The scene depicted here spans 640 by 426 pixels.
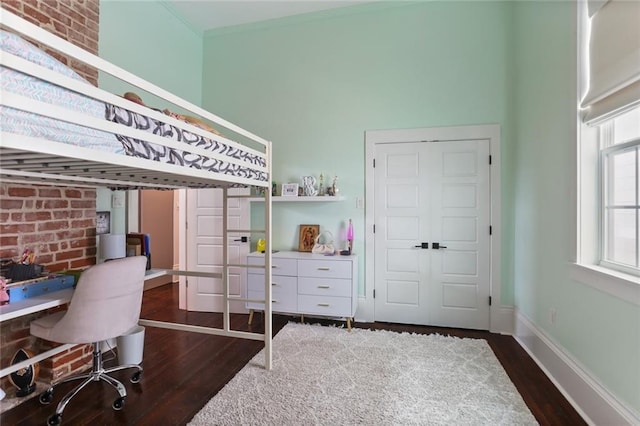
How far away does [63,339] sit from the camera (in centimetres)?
172

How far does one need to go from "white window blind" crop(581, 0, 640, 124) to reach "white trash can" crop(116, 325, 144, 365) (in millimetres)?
3479

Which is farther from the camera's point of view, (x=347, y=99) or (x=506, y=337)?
(x=347, y=99)

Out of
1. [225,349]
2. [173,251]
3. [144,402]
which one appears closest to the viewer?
[144,402]

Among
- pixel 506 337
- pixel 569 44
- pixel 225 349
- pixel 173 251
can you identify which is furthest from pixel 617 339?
pixel 173 251

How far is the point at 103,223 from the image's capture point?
255cm

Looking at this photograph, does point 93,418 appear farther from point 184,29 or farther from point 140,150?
point 184,29

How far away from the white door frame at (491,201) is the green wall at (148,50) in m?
2.32

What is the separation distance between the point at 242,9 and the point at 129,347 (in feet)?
11.9

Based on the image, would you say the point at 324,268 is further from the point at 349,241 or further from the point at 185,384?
the point at 185,384

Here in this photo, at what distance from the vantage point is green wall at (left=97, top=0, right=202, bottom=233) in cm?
260

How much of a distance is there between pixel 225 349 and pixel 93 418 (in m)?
1.02

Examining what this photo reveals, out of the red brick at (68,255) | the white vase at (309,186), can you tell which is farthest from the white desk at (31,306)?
the white vase at (309,186)

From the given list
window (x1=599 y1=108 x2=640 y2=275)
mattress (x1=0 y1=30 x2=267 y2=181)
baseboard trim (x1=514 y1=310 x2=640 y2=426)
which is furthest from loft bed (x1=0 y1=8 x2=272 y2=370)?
baseboard trim (x1=514 y1=310 x2=640 y2=426)

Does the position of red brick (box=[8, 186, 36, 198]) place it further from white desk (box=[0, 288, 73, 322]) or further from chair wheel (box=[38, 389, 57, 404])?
chair wheel (box=[38, 389, 57, 404])
